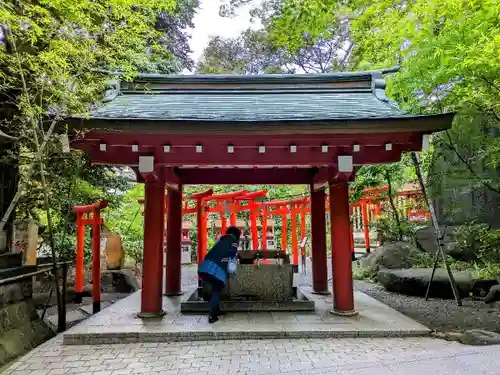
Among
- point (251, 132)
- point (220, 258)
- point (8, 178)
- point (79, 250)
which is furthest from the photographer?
point (79, 250)

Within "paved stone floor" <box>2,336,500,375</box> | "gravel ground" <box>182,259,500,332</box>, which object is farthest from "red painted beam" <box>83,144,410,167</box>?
"gravel ground" <box>182,259,500,332</box>

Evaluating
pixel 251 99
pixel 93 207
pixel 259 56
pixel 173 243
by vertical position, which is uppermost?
pixel 259 56

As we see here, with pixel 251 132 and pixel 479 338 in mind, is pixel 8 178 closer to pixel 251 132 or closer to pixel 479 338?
pixel 251 132

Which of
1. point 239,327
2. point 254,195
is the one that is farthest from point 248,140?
point 254,195

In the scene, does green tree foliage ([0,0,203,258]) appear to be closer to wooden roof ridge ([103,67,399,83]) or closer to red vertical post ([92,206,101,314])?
wooden roof ridge ([103,67,399,83])

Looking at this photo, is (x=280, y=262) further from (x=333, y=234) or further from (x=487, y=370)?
(x=487, y=370)

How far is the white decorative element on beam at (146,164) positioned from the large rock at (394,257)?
7.98 meters

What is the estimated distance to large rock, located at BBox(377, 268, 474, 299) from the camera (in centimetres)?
761

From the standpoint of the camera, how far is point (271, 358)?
3834mm

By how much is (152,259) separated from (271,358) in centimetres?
244

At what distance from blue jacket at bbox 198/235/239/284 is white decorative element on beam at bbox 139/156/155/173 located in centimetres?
153

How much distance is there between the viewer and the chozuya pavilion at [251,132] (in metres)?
4.73

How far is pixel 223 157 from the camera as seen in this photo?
215 inches

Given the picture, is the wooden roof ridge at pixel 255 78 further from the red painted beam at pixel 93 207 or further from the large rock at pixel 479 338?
the large rock at pixel 479 338
